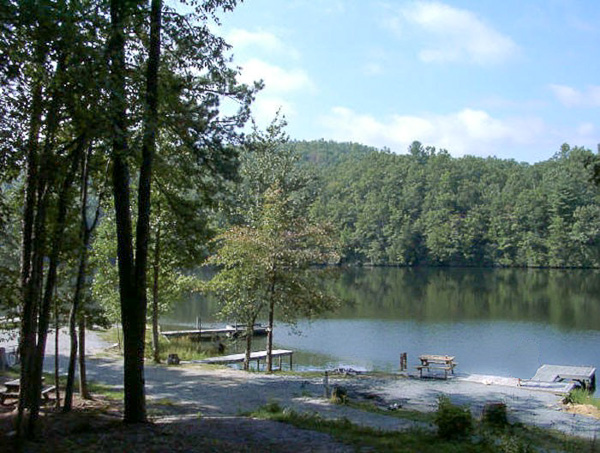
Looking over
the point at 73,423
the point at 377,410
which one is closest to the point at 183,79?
the point at 73,423

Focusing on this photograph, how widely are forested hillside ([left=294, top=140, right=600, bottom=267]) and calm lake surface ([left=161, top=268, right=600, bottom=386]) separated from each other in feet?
79.7

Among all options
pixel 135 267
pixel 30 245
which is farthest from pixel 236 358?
pixel 30 245

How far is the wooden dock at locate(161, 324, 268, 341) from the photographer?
107 ft

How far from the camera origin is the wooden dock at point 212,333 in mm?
32562

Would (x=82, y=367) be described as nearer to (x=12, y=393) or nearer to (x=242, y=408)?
(x=12, y=393)

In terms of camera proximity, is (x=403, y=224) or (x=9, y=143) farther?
(x=403, y=224)

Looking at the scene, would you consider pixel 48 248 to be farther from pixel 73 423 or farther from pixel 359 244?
pixel 359 244

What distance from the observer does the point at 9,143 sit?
8.19m

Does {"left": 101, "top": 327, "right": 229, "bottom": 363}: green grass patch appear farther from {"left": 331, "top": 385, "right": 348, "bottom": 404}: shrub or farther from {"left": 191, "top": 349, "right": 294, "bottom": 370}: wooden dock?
{"left": 331, "top": 385, "right": 348, "bottom": 404}: shrub

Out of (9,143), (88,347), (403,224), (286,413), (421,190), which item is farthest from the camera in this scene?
(421,190)

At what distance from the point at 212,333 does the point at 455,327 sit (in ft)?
48.1

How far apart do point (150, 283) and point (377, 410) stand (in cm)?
1053

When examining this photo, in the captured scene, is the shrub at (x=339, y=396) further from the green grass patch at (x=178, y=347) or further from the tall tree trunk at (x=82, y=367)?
the green grass patch at (x=178, y=347)

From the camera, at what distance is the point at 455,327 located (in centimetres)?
3628
